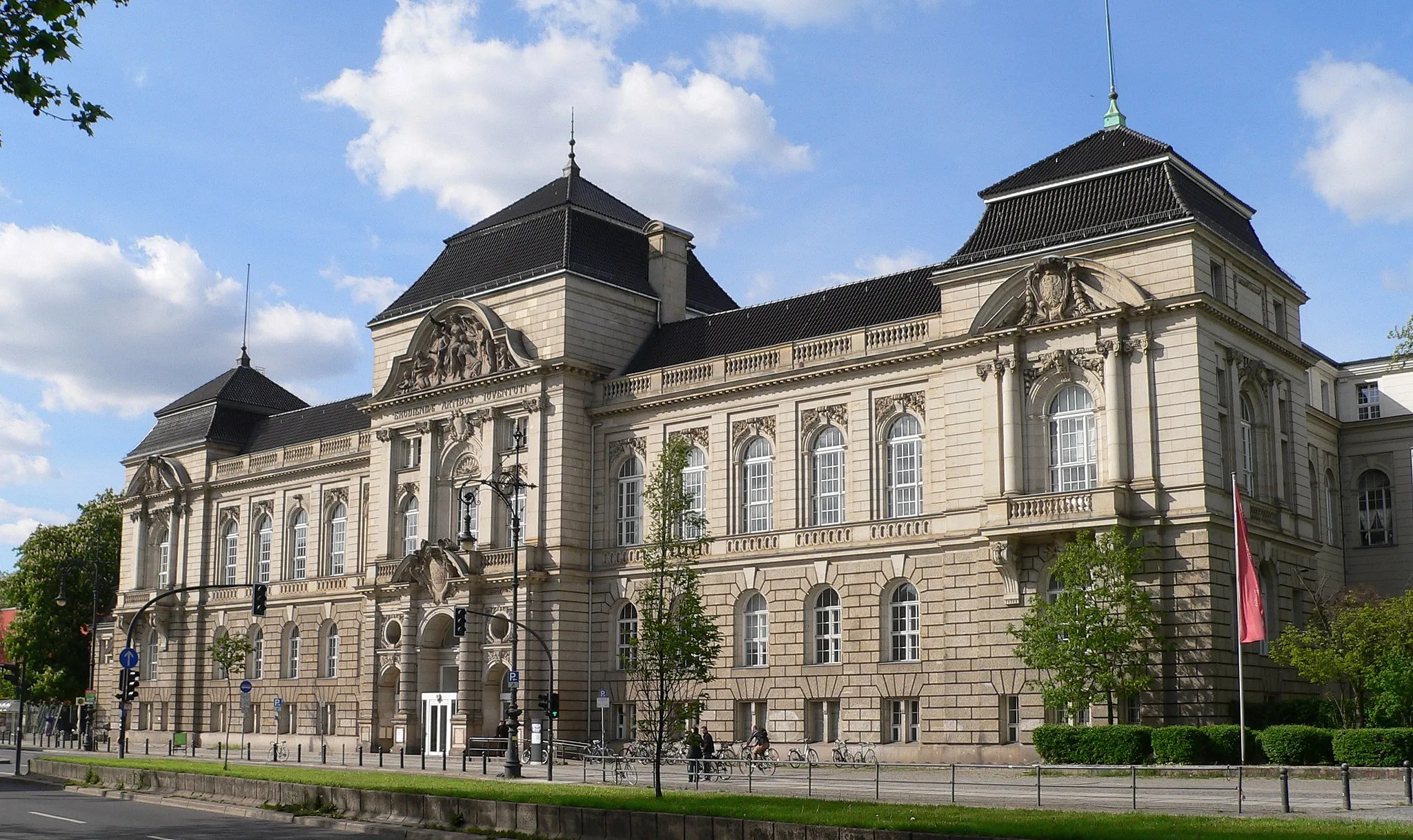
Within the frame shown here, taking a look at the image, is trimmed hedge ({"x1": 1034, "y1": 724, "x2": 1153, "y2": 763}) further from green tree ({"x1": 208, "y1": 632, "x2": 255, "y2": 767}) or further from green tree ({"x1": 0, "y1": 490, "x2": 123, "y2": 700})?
green tree ({"x1": 0, "y1": 490, "x2": 123, "y2": 700})

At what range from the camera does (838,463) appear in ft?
176

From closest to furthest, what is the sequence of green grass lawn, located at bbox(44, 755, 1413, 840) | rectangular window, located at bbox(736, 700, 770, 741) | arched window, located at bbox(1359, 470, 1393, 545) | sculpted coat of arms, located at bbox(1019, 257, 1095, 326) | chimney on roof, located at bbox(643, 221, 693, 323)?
green grass lawn, located at bbox(44, 755, 1413, 840) < sculpted coat of arms, located at bbox(1019, 257, 1095, 326) < rectangular window, located at bbox(736, 700, 770, 741) < arched window, located at bbox(1359, 470, 1393, 545) < chimney on roof, located at bbox(643, 221, 693, 323)

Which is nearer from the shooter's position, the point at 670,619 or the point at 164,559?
the point at 670,619

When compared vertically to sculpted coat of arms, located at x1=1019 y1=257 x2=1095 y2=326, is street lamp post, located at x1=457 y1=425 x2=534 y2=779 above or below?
below

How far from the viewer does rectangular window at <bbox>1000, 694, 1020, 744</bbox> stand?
4575 cm

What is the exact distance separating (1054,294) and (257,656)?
51.0 meters

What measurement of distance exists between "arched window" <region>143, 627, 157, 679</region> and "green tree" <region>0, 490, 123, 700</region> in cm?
1114

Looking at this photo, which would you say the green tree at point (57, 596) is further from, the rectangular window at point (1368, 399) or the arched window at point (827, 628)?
the rectangular window at point (1368, 399)

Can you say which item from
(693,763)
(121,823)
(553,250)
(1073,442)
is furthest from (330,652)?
(121,823)

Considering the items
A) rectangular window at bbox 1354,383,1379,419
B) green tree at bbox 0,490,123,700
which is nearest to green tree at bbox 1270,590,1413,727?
rectangular window at bbox 1354,383,1379,419

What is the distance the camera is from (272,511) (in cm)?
8006

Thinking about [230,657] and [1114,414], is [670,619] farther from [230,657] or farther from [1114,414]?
[230,657]

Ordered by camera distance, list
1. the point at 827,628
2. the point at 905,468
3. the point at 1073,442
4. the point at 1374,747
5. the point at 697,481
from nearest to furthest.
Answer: the point at 1374,747 → the point at 1073,442 → the point at 905,468 → the point at 827,628 → the point at 697,481

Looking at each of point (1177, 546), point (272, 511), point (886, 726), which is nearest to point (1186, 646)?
point (1177, 546)
